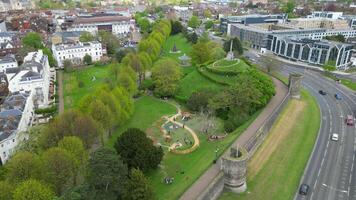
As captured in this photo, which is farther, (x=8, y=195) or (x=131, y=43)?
(x=131, y=43)

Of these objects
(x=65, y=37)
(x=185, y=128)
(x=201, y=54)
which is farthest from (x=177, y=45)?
(x=185, y=128)

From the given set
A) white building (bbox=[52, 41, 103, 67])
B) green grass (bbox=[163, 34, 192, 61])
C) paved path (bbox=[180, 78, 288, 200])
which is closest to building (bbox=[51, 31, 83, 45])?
white building (bbox=[52, 41, 103, 67])

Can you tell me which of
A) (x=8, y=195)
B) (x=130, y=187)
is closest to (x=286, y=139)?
(x=130, y=187)

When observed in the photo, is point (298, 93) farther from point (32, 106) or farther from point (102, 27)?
point (102, 27)

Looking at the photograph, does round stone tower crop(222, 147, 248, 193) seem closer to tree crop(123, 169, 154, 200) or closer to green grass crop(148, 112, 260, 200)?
green grass crop(148, 112, 260, 200)

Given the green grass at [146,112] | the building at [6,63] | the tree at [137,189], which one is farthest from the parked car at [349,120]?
the building at [6,63]

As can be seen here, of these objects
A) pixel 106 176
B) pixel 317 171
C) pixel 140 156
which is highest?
pixel 106 176
